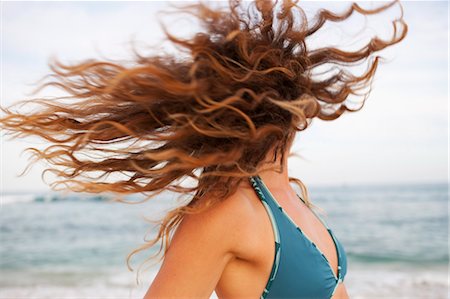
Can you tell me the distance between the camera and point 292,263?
6.06 ft

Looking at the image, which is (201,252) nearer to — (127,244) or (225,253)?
(225,253)

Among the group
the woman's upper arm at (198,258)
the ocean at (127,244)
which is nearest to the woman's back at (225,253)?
the woman's upper arm at (198,258)

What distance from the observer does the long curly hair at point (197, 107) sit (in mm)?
1744

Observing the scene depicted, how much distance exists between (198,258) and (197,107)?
406 millimetres

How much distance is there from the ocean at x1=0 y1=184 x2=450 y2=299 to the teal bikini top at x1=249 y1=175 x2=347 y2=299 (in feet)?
13.9

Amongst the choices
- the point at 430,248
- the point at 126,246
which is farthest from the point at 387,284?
the point at 126,246

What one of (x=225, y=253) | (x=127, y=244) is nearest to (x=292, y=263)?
(x=225, y=253)

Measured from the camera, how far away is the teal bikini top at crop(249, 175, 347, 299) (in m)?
1.83

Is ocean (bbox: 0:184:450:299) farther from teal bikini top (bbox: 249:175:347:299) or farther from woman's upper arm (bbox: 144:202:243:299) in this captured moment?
woman's upper arm (bbox: 144:202:243:299)

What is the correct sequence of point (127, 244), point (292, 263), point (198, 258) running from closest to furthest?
point (198, 258) < point (292, 263) < point (127, 244)

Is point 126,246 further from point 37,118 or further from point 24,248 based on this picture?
point 37,118

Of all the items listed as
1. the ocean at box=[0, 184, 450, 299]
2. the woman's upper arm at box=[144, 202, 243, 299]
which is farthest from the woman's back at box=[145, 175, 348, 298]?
the ocean at box=[0, 184, 450, 299]

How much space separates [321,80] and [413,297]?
6.98m

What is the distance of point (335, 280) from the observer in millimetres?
2031
